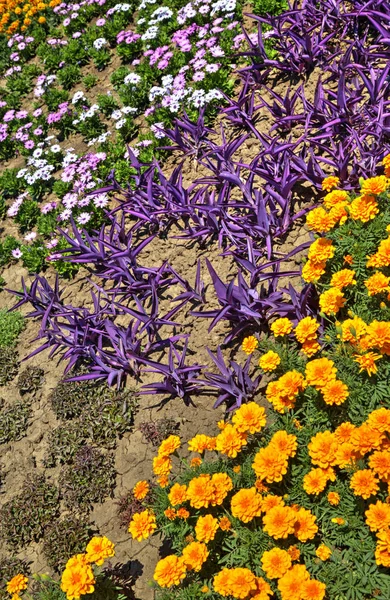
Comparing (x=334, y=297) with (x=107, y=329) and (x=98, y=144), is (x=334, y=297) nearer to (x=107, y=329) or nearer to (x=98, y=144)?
(x=107, y=329)

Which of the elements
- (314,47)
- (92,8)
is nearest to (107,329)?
(314,47)

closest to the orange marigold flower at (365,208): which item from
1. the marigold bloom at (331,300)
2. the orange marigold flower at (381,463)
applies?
the marigold bloom at (331,300)

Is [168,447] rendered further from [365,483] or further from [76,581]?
[365,483]

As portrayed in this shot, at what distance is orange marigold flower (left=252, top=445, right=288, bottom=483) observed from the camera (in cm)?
241

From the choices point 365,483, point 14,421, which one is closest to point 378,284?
point 365,483

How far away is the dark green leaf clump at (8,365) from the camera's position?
410 cm

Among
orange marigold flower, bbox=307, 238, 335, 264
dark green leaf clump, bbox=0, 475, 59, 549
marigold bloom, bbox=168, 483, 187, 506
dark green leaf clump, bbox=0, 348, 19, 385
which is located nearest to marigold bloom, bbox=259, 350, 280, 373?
orange marigold flower, bbox=307, 238, 335, 264

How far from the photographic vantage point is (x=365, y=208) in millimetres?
2961

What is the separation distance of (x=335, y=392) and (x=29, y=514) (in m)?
1.95

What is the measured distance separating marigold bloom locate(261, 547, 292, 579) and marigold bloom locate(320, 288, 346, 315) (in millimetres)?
1198

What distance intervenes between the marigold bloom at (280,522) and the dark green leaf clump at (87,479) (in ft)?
4.26

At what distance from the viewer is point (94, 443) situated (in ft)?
11.5

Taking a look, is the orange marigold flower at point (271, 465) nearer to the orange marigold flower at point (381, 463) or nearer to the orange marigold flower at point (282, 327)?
the orange marigold flower at point (381, 463)

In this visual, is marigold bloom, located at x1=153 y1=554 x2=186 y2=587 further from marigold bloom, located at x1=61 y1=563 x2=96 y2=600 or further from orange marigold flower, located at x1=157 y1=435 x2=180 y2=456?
orange marigold flower, located at x1=157 y1=435 x2=180 y2=456
